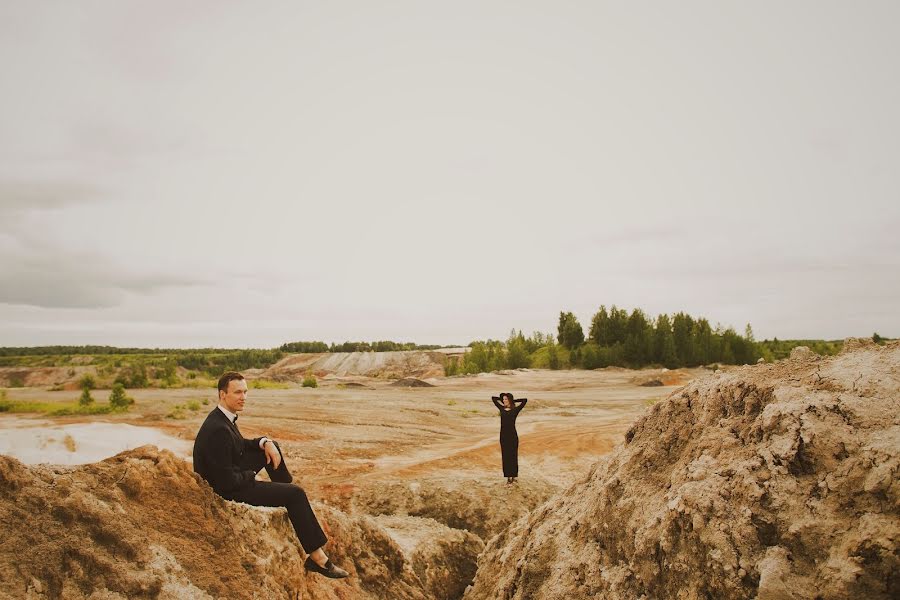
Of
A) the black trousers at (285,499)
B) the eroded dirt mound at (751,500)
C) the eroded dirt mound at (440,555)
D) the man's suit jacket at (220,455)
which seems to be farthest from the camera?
the eroded dirt mound at (440,555)

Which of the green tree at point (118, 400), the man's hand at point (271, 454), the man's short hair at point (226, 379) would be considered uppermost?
the man's short hair at point (226, 379)

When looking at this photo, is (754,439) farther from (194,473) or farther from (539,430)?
(539,430)

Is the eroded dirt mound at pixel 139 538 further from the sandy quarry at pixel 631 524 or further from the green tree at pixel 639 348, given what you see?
the green tree at pixel 639 348

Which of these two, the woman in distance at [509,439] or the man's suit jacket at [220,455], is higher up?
the man's suit jacket at [220,455]

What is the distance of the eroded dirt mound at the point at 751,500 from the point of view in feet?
9.50

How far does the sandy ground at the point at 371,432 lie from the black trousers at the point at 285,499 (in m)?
3.74

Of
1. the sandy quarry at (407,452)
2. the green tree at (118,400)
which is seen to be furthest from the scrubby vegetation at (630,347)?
the green tree at (118,400)

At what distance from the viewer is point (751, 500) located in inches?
133

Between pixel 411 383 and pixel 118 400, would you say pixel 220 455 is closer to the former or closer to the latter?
pixel 118 400

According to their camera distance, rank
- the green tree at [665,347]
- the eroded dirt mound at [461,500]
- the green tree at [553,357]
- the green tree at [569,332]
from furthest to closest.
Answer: the green tree at [569,332]
the green tree at [553,357]
the green tree at [665,347]
the eroded dirt mound at [461,500]

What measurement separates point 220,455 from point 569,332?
77.0m

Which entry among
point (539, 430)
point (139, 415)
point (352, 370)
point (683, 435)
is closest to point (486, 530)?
point (683, 435)

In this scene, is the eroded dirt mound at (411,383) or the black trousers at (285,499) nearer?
the black trousers at (285,499)

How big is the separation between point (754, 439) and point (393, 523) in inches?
218
